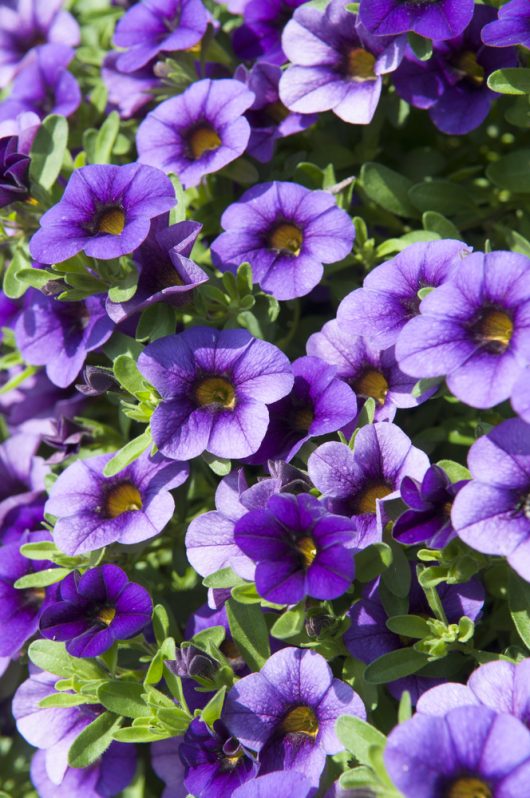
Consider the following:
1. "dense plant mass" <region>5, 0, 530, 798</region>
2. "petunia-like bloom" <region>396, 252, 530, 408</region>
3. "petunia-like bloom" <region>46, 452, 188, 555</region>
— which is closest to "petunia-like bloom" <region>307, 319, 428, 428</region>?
"dense plant mass" <region>5, 0, 530, 798</region>

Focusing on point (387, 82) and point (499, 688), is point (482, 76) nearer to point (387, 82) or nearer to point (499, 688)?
point (387, 82)

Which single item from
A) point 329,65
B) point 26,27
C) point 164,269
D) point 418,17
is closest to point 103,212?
point 164,269

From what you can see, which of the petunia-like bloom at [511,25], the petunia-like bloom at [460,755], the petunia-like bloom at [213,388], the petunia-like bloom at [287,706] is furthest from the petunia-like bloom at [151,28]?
the petunia-like bloom at [460,755]

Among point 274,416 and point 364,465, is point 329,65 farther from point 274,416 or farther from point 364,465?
point 364,465

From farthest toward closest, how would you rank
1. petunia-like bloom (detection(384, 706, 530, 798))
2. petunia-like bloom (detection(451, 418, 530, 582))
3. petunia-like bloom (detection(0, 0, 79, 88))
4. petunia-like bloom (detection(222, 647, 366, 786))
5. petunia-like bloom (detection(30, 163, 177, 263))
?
petunia-like bloom (detection(0, 0, 79, 88)) < petunia-like bloom (detection(30, 163, 177, 263)) < petunia-like bloom (detection(222, 647, 366, 786)) < petunia-like bloom (detection(451, 418, 530, 582)) < petunia-like bloom (detection(384, 706, 530, 798))

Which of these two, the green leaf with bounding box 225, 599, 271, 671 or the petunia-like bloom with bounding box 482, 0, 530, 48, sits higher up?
Result: the petunia-like bloom with bounding box 482, 0, 530, 48

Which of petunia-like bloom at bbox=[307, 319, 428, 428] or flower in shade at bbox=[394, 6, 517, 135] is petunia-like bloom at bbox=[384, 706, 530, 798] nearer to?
petunia-like bloom at bbox=[307, 319, 428, 428]
